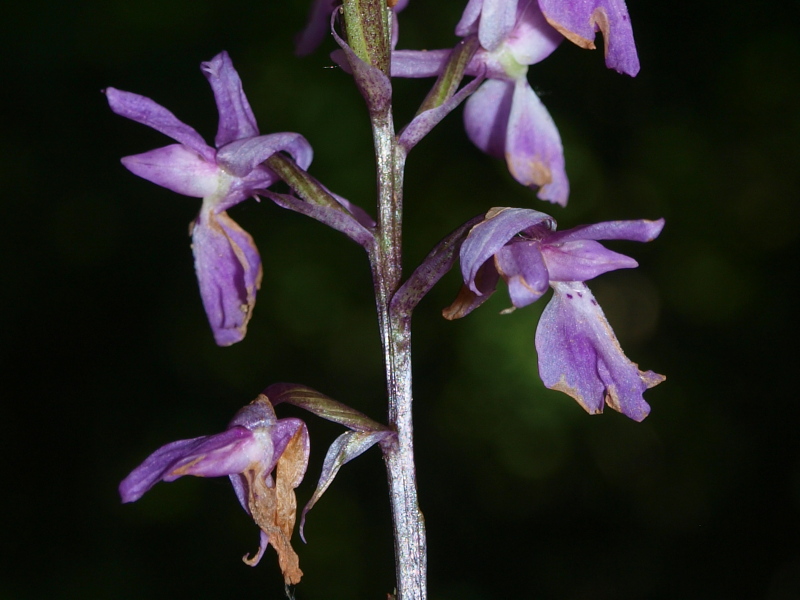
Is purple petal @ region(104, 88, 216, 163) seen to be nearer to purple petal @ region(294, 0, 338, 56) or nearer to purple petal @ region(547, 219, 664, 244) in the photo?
purple petal @ region(294, 0, 338, 56)

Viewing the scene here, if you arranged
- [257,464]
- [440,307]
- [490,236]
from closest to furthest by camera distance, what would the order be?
[490,236]
[257,464]
[440,307]

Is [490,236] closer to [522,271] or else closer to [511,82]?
[522,271]

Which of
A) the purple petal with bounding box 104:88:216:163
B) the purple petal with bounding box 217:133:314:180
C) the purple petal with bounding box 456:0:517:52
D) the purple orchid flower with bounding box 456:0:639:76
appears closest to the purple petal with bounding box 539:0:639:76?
the purple orchid flower with bounding box 456:0:639:76

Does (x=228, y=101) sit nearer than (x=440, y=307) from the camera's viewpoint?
Yes

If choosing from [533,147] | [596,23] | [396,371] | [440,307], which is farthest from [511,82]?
[440,307]

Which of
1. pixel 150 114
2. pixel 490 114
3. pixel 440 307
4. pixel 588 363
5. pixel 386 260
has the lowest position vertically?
pixel 440 307
